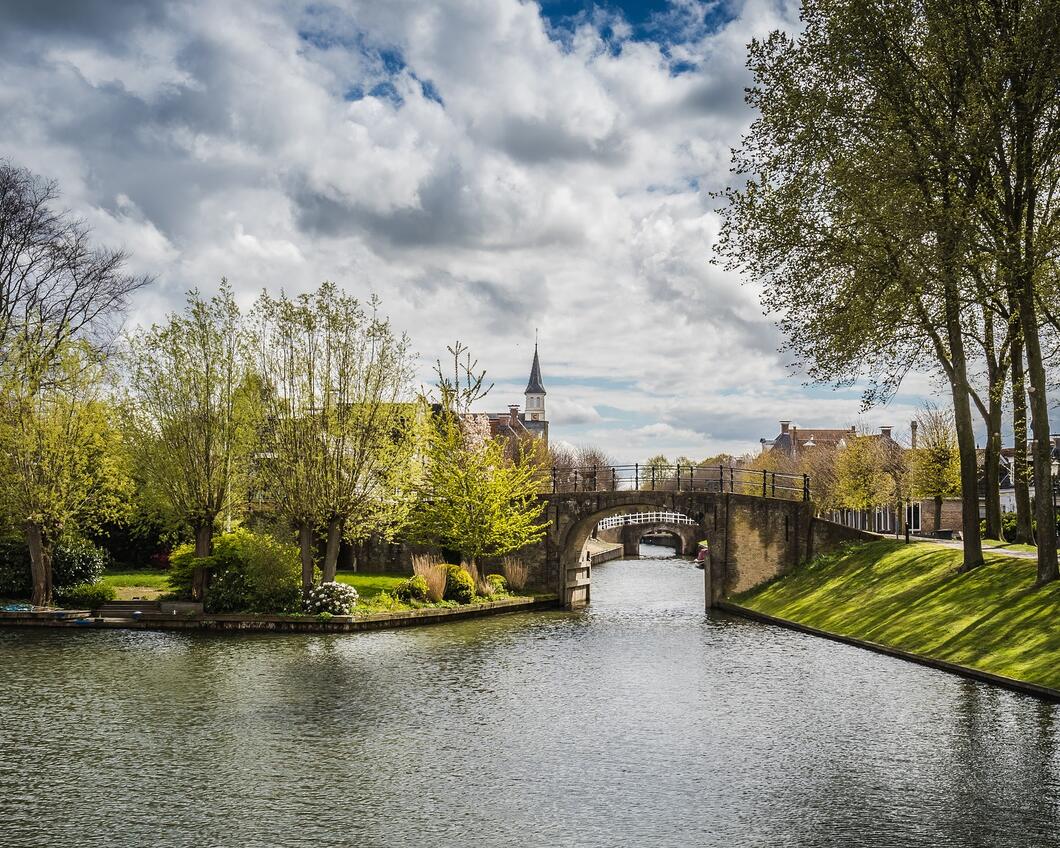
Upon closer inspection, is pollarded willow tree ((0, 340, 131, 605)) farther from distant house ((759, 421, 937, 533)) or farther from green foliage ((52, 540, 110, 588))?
distant house ((759, 421, 937, 533))

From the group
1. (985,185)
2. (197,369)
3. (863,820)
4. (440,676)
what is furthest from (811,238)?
(197,369)

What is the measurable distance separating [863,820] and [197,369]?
27093 mm

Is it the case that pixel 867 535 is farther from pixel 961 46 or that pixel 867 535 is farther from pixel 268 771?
pixel 268 771

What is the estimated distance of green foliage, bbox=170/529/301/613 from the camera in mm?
31453

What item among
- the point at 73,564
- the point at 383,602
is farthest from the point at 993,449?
the point at 73,564

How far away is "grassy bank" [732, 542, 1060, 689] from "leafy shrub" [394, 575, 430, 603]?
493 inches

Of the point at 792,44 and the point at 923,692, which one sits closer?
the point at 923,692

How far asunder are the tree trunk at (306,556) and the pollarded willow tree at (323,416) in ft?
0.11

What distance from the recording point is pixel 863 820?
12906 mm

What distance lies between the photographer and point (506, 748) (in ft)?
54.9

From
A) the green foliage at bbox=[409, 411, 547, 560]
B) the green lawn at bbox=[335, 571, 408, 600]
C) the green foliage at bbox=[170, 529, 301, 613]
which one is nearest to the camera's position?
the green foliage at bbox=[170, 529, 301, 613]

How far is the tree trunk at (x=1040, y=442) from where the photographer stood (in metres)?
23.9

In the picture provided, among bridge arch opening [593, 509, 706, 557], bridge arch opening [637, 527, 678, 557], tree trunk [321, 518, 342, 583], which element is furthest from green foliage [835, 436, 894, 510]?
bridge arch opening [637, 527, 678, 557]

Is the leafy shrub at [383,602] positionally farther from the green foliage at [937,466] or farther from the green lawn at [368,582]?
the green foliage at [937,466]
